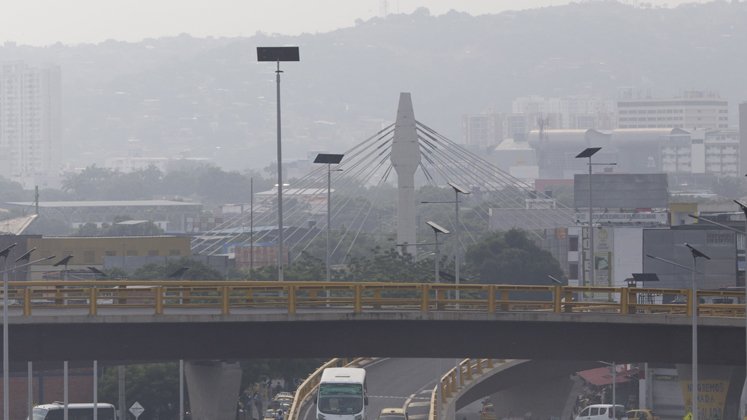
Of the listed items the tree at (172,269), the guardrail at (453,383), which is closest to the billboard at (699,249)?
the guardrail at (453,383)

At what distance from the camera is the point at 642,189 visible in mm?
191000

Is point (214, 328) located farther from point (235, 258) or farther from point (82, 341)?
point (235, 258)

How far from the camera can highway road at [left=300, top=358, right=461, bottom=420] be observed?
85000 millimetres

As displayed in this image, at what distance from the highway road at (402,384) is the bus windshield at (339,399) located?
1681 millimetres

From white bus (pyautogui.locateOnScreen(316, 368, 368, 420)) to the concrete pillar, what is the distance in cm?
8250

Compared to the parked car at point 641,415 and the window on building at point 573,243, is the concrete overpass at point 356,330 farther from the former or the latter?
the window on building at point 573,243

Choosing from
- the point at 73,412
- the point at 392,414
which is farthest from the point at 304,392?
the point at 73,412

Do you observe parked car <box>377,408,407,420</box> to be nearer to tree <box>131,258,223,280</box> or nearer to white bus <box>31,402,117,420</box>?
white bus <box>31,402,117,420</box>

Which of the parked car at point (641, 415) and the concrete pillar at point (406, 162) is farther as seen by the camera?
the concrete pillar at point (406, 162)

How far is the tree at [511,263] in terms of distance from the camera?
17288cm

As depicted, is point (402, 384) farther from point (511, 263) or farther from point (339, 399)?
point (511, 263)

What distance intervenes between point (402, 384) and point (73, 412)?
58.8 ft

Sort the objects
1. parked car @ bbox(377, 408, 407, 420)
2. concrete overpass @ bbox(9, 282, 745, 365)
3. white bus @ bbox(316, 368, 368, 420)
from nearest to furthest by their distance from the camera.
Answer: concrete overpass @ bbox(9, 282, 745, 365)
white bus @ bbox(316, 368, 368, 420)
parked car @ bbox(377, 408, 407, 420)

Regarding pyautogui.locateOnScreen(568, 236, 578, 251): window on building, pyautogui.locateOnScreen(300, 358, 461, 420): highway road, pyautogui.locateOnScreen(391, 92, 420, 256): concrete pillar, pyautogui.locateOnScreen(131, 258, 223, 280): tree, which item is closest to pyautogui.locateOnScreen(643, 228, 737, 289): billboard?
pyautogui.locateOnScreen(568, 236, 578, 251): window on building
